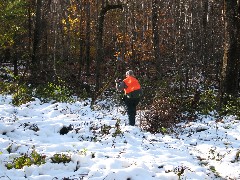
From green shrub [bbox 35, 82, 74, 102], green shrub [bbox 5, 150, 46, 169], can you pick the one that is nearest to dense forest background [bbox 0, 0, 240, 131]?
green shrub [bbox 35, 82, 74, 102]

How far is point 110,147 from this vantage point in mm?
8539

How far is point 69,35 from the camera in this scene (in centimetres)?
2941

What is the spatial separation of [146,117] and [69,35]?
20.2 meters

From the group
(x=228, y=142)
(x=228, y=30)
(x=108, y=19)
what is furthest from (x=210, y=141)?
(x=108, y=19)

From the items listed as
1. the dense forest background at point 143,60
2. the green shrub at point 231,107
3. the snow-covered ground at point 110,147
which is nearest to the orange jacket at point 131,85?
the dense forest background at point 143,60

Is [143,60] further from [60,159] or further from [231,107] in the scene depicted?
[60,159]

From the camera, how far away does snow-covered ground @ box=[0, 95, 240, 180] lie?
6.50 meters

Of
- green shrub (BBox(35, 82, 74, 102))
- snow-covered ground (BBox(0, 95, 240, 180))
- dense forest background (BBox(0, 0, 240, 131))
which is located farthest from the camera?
green shrub (BBox(35, 82, 74, 102))

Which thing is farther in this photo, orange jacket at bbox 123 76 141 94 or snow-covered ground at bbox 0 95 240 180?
orange jacket at bbox 123 76 141 94

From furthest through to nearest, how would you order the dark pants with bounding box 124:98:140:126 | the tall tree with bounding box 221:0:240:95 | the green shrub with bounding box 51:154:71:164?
the tall tree with bounding box 221:0:240:95, the dark pants with bounding box 124:98:140:126, the green shrub with bounding box 51:154:71:164

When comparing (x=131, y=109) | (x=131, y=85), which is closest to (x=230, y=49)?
(x=131, y=85)

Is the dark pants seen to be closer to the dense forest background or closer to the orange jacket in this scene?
the orange jacket

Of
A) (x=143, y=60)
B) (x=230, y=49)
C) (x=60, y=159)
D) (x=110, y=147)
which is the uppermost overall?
(x=230, y=49)

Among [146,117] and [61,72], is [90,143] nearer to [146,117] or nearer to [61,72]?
[146,117]
